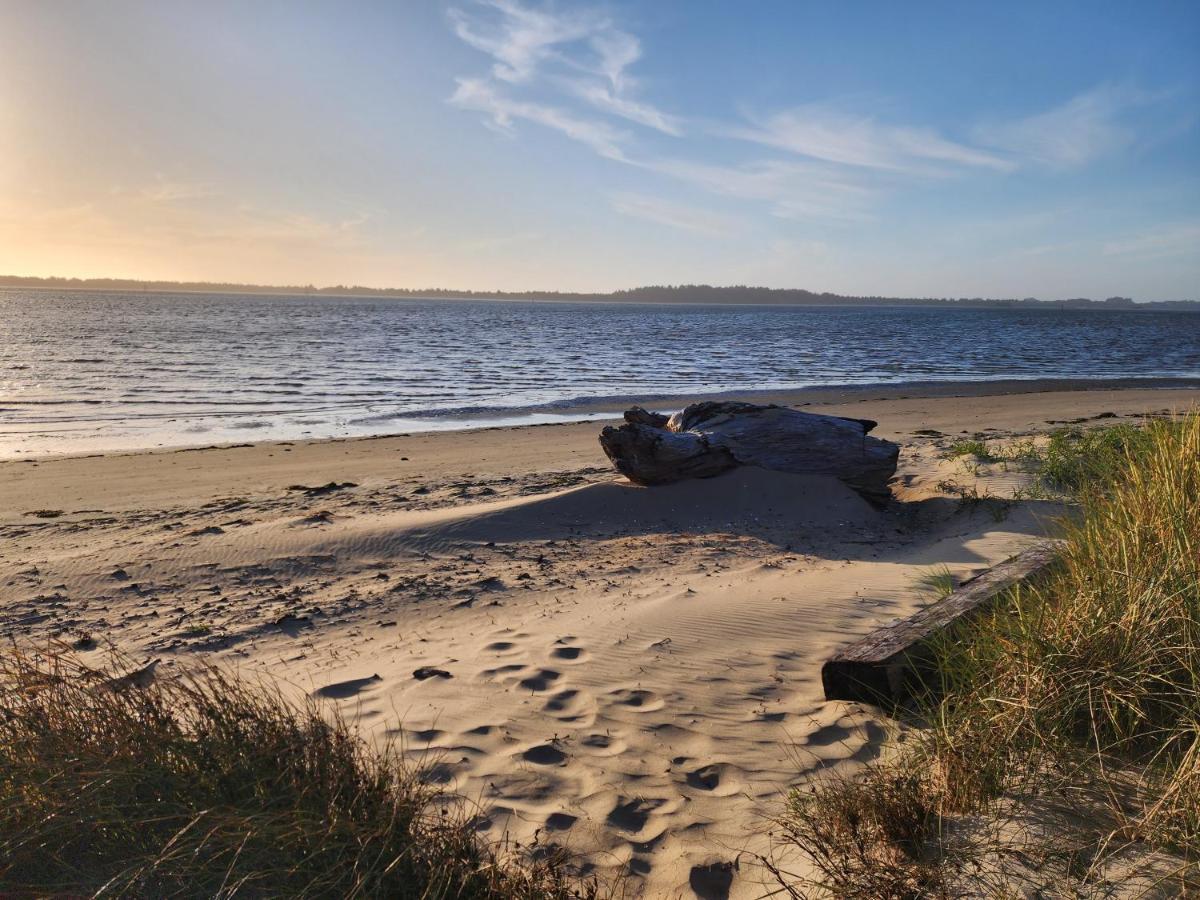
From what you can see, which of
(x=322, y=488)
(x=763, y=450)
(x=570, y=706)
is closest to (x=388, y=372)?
(x=322, y=488)

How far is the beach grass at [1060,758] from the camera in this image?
247 centimetres

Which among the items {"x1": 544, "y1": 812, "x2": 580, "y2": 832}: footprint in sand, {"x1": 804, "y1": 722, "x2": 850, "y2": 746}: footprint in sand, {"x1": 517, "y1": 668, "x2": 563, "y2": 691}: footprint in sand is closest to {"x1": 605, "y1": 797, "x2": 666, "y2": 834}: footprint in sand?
{"x1": 544, "y1": 812, "x2": 580, "y2": 832}: footprint in sand

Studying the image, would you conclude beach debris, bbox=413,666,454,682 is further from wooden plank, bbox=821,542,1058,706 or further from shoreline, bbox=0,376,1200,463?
shoreline, bbox=0,376,1200,463

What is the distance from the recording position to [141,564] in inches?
287

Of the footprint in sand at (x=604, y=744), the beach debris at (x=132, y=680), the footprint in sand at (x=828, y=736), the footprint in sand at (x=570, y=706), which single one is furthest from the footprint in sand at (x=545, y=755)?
the beach debris at (x=132, y=680)

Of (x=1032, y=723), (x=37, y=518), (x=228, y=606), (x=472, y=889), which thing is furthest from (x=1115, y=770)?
(x=37, y=518)

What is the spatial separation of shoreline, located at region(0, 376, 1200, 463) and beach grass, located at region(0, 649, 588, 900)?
13.4m

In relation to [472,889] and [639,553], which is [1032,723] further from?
[639,553]

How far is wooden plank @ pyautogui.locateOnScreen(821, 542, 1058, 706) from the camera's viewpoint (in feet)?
13.4

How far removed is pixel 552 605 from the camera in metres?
6.12

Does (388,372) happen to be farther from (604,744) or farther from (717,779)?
(717,779)

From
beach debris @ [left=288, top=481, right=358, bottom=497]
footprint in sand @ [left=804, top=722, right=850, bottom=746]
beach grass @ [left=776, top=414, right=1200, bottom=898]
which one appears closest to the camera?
beach grass @ [left=776, top=414, right=1200, bottom=898]

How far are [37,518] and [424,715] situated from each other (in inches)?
317

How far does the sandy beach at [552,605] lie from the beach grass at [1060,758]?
1.50ft
